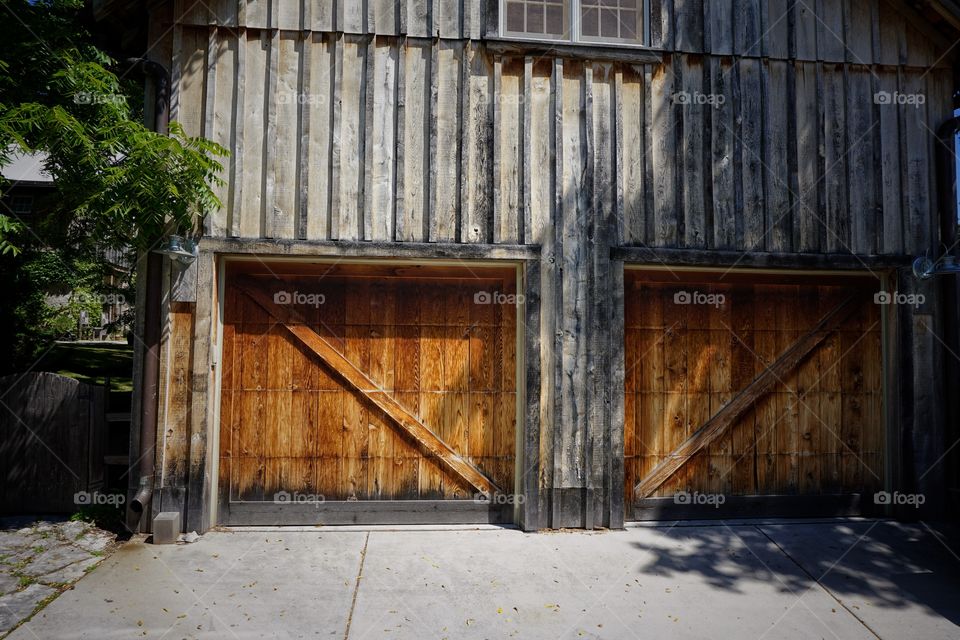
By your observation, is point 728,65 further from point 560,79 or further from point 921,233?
point 921,233

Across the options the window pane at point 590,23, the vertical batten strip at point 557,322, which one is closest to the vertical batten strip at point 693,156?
the window pane at point 590,23

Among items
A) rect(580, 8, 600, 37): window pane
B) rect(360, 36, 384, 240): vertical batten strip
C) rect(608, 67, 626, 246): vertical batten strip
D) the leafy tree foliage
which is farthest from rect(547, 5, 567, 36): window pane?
the leafy tree foliage

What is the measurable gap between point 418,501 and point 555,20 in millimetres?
5041

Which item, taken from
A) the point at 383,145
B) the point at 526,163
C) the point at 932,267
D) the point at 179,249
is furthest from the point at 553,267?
the point at 932,267

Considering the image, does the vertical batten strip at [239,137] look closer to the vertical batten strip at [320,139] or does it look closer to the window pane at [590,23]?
the vertical batten strip at [320,139]

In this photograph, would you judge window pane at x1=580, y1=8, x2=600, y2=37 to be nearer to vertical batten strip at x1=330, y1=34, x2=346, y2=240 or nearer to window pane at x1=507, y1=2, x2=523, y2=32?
window pane at x1=507, y1=2, x2=523, y2=32

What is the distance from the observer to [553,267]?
225 inches

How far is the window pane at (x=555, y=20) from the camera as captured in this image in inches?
235

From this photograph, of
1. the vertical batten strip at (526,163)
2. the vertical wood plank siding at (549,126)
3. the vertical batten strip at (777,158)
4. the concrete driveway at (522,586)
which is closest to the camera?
the concrete driveway at (522,586)

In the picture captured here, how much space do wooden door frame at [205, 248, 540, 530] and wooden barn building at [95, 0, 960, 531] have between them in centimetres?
4

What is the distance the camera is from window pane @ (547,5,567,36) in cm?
598

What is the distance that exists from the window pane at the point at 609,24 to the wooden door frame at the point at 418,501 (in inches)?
95.5

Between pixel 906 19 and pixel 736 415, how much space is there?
4.58 meters

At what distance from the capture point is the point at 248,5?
18.4ft
